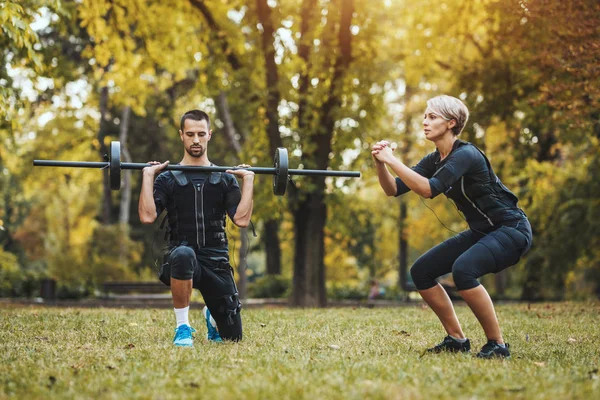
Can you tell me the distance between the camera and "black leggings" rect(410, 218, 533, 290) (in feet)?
17.9

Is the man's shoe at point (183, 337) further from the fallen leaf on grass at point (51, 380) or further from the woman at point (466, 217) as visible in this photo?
the woman at point (466, 217)

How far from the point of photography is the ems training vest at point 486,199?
5.63 meters

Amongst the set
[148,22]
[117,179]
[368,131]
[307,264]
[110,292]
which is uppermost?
[148,22]

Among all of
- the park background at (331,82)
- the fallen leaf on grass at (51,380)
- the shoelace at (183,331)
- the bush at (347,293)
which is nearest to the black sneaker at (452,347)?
the shoelace at (183,331)

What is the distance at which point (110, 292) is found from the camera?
82.6ft

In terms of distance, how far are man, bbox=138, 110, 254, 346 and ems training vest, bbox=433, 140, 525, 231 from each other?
5.91 ft

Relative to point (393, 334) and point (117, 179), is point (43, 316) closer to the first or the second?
point (117, 179)

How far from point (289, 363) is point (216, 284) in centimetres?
152

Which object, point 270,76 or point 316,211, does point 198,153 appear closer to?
point 270,76

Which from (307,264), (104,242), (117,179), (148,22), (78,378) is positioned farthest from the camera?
(104,242)

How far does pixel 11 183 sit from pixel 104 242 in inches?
662

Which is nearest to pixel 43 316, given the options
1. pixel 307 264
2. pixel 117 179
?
pixel 117 179

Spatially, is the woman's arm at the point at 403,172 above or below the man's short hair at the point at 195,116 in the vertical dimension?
below

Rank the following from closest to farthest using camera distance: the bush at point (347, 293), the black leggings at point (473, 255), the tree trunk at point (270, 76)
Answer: the black leggings at point (473, 255), the tree trunk at point (270, 76), the bush at point (347, 293)
